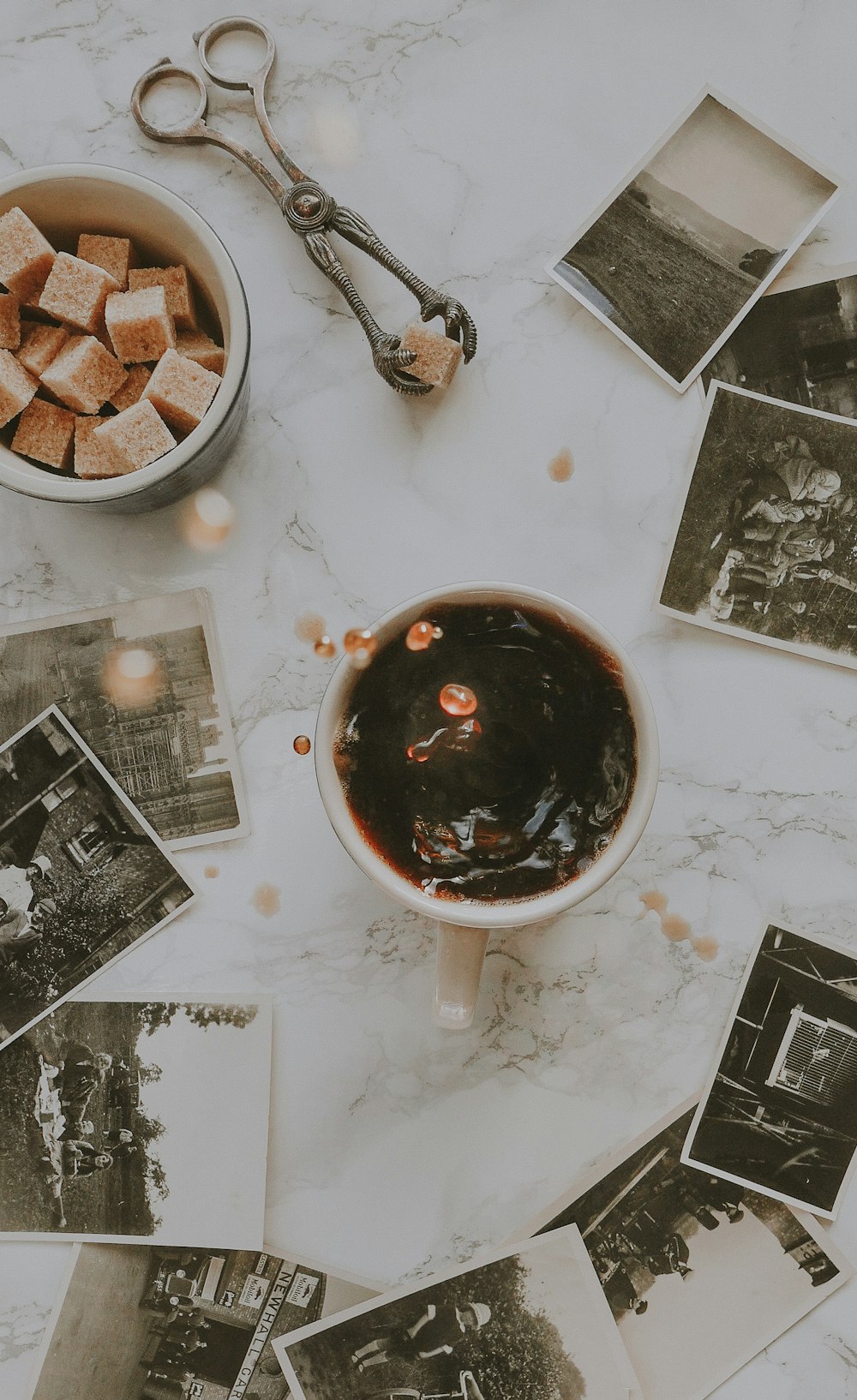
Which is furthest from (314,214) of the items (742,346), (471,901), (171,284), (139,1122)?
(139,1122)

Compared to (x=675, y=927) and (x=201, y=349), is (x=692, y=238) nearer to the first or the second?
(x=201, y=349)

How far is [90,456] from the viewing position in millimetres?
659

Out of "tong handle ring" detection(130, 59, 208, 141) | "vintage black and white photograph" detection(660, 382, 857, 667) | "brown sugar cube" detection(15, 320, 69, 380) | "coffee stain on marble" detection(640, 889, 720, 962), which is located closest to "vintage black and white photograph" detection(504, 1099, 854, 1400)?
"coffee stain on marble" detection(640, 889, 720, 962)

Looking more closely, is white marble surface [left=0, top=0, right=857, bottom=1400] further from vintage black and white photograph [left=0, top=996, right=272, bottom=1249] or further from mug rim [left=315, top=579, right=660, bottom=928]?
mug rim [left=315, top=579, right=660, bottom=928]

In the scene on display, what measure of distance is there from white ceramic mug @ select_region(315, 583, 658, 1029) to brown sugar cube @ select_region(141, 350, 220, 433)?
22 centimetres

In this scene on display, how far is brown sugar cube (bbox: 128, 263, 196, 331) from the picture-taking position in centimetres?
66

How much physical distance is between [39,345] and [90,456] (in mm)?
98

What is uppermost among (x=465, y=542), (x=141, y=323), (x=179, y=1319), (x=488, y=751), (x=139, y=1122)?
(x=141, y=323)

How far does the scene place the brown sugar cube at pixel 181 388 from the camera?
2.10ft

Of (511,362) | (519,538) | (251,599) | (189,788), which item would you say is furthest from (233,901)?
(511,362)

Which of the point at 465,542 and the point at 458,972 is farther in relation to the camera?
the point at 465,542

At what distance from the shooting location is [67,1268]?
0.73 meters

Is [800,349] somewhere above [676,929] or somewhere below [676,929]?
above

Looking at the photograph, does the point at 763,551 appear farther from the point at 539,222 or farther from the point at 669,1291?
the point at 669,1291
